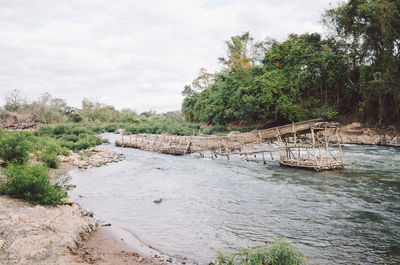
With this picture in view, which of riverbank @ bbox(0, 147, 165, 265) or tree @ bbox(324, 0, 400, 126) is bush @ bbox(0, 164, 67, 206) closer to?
riverbank @ bbox(0, 147, 165, 265)

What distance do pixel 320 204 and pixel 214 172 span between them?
7.26 metres

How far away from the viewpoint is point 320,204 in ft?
31.2

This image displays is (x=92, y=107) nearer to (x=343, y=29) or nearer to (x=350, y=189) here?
(x=343, y=29)

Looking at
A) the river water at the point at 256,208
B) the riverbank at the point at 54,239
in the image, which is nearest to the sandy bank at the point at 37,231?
the riverbank at the point at 54,239

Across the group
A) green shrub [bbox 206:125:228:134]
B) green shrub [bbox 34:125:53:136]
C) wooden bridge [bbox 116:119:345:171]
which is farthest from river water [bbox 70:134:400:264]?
green shrub [bbox 206:125:228:134]

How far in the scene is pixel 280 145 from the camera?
51.1ft

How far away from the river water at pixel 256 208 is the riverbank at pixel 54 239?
107 cm

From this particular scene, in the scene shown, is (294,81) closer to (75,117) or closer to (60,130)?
(60,130)

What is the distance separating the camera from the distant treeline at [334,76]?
2334cm

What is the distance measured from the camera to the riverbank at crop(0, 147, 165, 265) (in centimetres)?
457

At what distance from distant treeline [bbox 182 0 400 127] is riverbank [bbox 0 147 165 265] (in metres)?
26.2

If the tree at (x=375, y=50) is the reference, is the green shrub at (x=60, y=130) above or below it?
below

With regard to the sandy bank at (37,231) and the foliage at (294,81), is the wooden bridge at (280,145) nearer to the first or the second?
the foliage at (294,81)

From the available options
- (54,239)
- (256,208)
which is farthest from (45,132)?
(54,239)
